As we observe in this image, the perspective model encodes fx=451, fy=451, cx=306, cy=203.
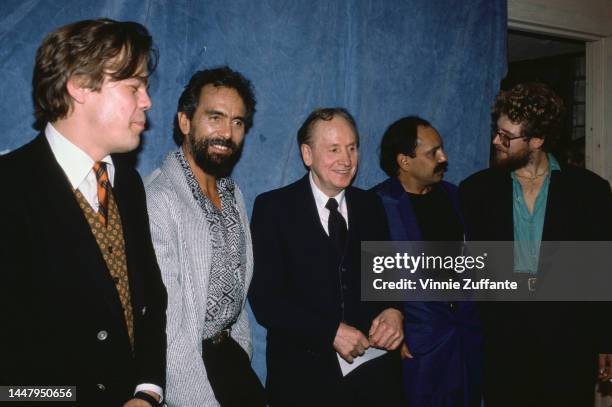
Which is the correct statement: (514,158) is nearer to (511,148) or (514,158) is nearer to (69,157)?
(511,148)

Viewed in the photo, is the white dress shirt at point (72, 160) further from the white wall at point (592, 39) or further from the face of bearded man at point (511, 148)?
the white wall at point (592, 39)

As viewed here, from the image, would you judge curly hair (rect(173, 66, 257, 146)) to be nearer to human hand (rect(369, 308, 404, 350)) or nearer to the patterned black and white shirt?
the patterned black and white shirt

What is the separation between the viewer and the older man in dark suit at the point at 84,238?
1223 mm

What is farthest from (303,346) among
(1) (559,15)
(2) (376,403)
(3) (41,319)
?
(1) (559,15)

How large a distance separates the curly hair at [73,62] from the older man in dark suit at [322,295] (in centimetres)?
100

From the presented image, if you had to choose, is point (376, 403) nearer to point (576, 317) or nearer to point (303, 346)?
point (303, 346)

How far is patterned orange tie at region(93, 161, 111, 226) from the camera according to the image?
4.71 ft

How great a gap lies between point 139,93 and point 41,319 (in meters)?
0.76

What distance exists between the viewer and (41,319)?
124cm

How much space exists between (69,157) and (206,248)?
25.2 inches

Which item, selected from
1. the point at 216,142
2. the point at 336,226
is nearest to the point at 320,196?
the point at 336,226

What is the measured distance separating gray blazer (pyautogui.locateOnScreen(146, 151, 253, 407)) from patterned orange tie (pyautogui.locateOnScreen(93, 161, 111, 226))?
0.91 ft

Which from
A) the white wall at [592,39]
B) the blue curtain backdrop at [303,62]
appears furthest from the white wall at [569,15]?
the blue curtain backdrop at [303,62]

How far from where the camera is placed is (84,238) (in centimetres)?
130
